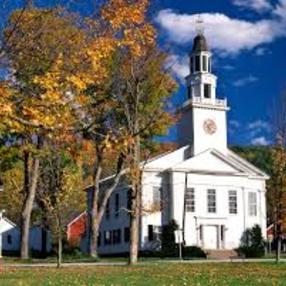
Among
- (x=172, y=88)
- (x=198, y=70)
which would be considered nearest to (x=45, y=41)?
(x=172, y=88)

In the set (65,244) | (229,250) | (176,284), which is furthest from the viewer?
Result: (65,244)

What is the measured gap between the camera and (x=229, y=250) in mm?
62812

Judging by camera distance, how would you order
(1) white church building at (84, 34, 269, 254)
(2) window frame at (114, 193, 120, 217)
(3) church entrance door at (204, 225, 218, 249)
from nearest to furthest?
(1) white church building at (84, 34, 269, 254), (3) church entrance door at (204, 225, 218, 249), (2) window frame at (114, 193, 120, 217)

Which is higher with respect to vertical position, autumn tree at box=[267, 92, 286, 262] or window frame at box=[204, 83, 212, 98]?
window frame at box=[204, 83, 212, 98]

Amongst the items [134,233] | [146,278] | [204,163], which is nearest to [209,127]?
[204,163]

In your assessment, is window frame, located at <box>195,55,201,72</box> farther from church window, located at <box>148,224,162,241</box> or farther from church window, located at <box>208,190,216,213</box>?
church window, located at <box>148,224,162,241</box>

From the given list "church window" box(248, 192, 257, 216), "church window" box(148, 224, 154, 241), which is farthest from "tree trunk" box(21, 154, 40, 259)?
"church window" box(248, 192, 257, 216)

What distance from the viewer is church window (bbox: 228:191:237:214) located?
6594 cm

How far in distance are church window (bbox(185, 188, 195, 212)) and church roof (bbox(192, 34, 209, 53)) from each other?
14.9 m

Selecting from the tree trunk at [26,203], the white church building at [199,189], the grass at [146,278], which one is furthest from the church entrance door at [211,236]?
the grass at [146,278]

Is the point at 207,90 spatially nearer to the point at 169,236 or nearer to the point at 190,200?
the point at 190,200

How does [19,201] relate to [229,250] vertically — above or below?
above

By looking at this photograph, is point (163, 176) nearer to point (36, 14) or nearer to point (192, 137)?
point (192, 137)

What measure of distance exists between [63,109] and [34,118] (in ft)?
1.66
